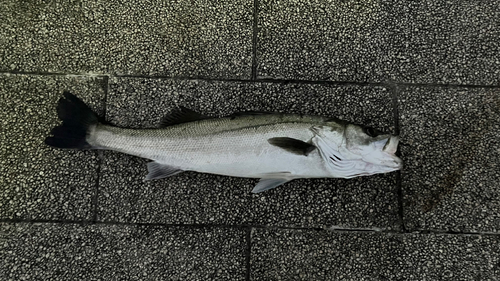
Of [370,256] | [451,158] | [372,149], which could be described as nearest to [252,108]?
[372,149]

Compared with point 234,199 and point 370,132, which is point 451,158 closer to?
point 370,132

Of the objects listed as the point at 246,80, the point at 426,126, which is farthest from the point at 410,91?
the point at 246,80

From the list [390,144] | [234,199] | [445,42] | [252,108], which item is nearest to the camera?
[390,144]

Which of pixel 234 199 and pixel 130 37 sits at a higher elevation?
pixel 130 37

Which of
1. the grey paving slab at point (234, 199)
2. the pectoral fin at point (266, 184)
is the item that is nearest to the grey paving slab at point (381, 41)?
the grey paving slab at point (234, 199)

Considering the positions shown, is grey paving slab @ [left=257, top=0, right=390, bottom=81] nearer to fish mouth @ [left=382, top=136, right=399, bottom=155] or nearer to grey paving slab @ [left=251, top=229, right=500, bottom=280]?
fish mouth @ [left=382, top=136, right=399, bottom=155]

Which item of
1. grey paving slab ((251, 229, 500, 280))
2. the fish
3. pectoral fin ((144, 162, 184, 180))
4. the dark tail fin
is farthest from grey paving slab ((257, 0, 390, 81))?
the dark tail fin

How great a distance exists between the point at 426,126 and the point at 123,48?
3155 mm

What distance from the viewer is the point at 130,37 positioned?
3.30m

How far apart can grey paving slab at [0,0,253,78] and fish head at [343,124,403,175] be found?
1.26 metres

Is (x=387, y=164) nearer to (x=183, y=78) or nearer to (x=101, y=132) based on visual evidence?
(x=183, y=78)

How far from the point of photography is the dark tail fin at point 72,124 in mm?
2795

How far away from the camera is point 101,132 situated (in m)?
2.80

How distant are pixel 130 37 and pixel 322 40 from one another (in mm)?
2003
